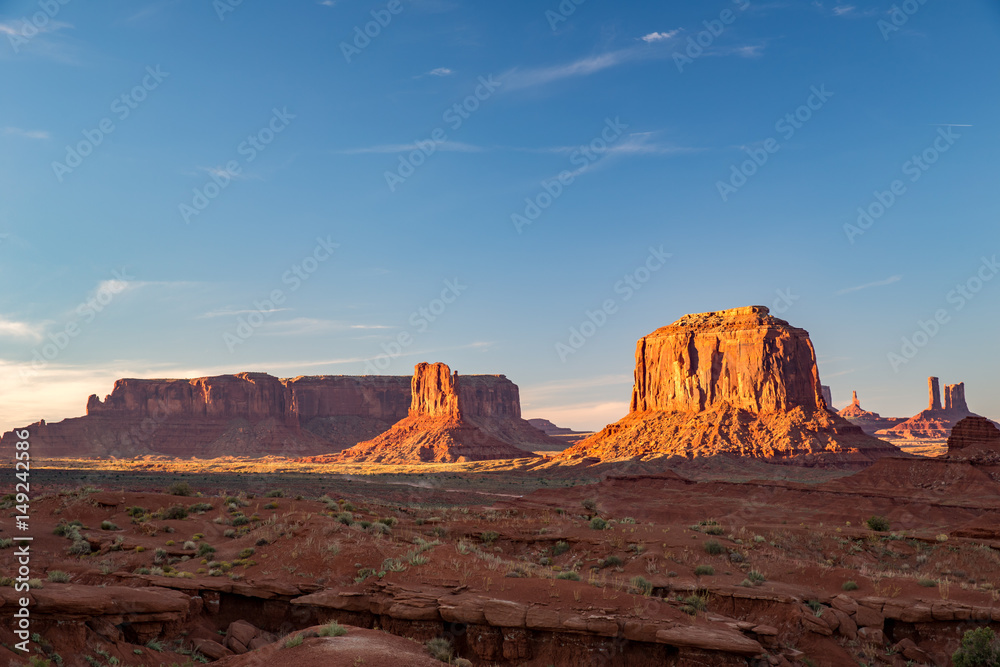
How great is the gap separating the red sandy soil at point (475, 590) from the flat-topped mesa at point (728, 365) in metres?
65.8

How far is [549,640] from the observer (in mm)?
12781

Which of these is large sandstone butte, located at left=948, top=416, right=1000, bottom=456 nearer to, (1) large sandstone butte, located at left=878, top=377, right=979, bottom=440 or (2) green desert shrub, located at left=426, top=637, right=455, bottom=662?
(2) green desert shrub, located at left=426, top=637, right=455, bottom=662

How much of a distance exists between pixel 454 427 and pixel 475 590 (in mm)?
114846

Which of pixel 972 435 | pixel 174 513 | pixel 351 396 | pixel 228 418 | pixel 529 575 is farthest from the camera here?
pixel 351 396

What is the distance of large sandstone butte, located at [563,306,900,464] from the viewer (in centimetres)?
8075

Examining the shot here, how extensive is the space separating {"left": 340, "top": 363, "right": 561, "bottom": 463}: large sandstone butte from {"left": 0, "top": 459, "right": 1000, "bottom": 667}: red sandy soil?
90728 mm

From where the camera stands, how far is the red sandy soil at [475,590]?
1200 cm

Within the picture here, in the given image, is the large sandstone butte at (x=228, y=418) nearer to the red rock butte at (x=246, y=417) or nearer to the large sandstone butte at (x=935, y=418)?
the red rock butte at (x=246, y=417)

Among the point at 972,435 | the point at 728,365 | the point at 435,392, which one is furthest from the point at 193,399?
the point at 972,435

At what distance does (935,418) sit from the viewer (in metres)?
183

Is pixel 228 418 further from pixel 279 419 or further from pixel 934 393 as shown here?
pixel 934 393

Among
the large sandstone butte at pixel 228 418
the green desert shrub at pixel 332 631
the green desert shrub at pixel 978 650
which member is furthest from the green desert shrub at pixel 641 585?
the large sandstone butte at pixel 228 418

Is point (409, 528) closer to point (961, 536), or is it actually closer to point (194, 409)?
point (961, 536)

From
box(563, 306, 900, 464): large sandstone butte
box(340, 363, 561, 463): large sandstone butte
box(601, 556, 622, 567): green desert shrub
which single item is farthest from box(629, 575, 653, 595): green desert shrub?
box(340, 363, 561, 463): large sandstone butte
